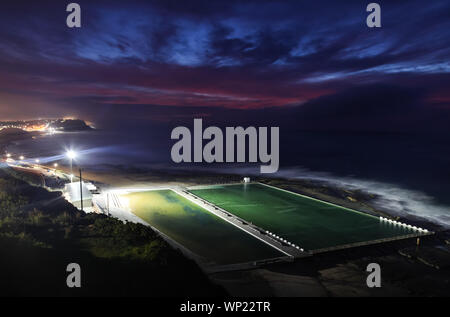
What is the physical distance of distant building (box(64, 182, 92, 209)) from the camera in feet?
92.7

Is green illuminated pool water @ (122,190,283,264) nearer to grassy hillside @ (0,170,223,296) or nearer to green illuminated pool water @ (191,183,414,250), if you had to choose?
green illuminated pool water @ (191,183,414,250)

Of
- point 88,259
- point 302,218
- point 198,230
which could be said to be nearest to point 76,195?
point 198,230

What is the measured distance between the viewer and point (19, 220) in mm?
17141

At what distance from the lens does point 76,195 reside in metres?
30.9

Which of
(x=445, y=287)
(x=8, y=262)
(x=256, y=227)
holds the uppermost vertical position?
(x=8, y=262)

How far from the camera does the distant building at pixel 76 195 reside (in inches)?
1112

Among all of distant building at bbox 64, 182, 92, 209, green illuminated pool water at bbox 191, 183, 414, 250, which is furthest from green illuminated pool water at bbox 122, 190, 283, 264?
distant building at bbox 64, 182, 92, 209

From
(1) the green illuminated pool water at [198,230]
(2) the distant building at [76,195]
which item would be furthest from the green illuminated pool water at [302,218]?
(2) the distant building at [76,195]
